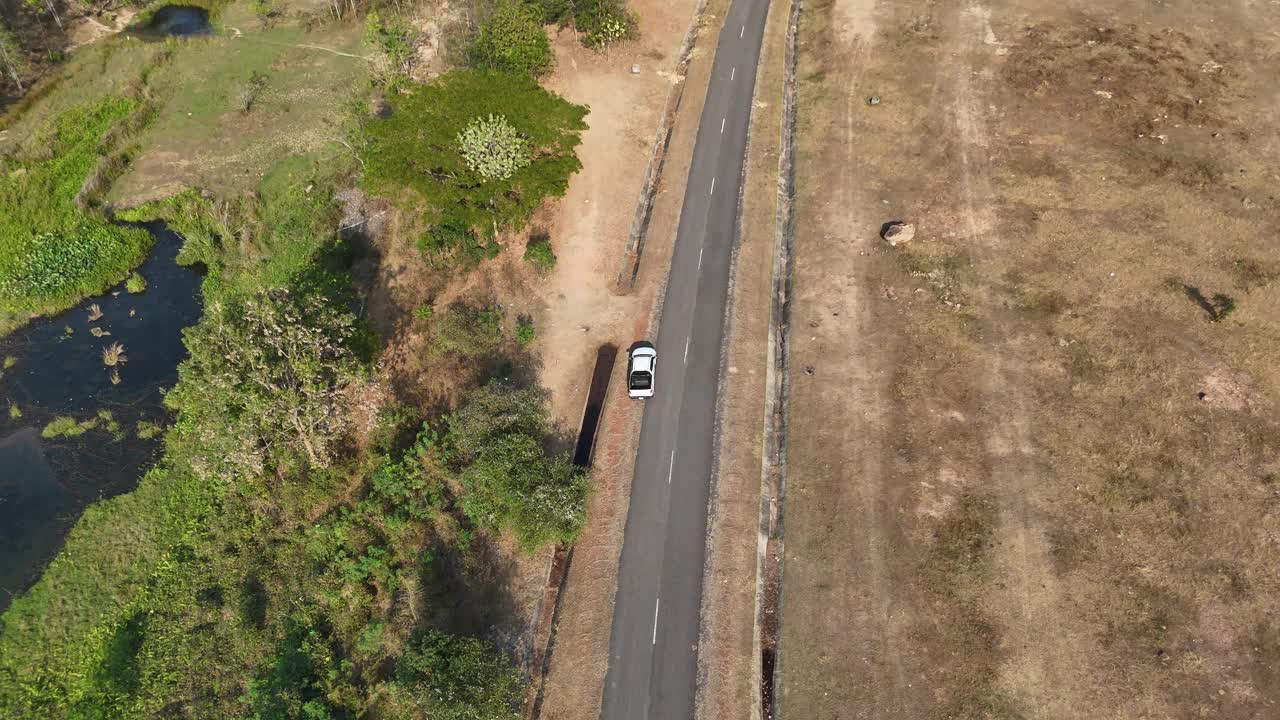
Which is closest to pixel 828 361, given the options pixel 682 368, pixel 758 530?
pixel 682 368

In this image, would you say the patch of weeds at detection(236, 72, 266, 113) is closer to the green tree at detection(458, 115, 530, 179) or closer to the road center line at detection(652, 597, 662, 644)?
the green tree at detection(458, 115, 530, 179)

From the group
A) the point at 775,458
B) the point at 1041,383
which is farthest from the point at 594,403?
Result: the point at 1041,383

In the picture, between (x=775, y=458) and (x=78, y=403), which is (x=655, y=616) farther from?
(x=78, y=403)

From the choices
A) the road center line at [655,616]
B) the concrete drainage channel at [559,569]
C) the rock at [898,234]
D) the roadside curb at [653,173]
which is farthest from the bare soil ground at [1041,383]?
the concrete drainage channel at [559,569]

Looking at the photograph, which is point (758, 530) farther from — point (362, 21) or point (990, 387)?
point (362, 21)

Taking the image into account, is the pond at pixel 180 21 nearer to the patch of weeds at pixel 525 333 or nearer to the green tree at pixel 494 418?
the patch of weeds at pixel 525 333

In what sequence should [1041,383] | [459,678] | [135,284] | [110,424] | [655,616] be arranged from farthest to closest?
1. [135,284]
2. [110,424]
3. [1041,383]
4. [655,616]
5. [459,678]
